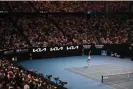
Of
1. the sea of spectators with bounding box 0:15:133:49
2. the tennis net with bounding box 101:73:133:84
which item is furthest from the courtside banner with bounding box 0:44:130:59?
the tennis net with bounding box 101:73:133:84

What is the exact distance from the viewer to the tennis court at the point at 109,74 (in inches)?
1083

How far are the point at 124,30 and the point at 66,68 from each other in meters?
16.7

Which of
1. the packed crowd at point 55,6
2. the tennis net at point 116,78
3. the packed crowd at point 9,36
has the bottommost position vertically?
the tennis net at point 116,78

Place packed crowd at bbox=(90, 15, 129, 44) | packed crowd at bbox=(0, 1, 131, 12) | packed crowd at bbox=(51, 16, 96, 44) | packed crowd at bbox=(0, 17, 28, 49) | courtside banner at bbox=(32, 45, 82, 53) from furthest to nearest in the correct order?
packed crowd at bbox=(90, 15, 129, 44) < packed crowd at bbox=(51, 16, 96, 44) < packed crowd at bbox=(0, 1, 131, 12) < courtside banner at bbox=(32, 45, 82, 53) < packed crowd at bbox=(0, 17, 28, 49)

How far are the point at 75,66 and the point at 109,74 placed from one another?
5.64 metres

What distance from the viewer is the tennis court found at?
90.2ft

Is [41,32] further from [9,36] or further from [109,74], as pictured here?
[109,74]

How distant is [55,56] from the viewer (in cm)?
4222

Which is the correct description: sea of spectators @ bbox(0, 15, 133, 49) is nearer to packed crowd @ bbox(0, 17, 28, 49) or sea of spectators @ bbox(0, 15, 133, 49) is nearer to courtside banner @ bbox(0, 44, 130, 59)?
packed crowd @ bbox(0, 17, 28, 49)

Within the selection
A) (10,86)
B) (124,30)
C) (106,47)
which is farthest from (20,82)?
(124,30)

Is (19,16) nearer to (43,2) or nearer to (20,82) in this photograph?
(43,2)

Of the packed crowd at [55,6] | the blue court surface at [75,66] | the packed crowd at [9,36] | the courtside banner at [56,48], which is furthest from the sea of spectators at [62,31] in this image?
the blue court surface at [75,66]

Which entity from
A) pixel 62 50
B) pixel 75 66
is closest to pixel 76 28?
pixel 62 50

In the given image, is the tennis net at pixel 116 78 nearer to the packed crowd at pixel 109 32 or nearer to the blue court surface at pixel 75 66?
the blue court surface at pixel 75 66
